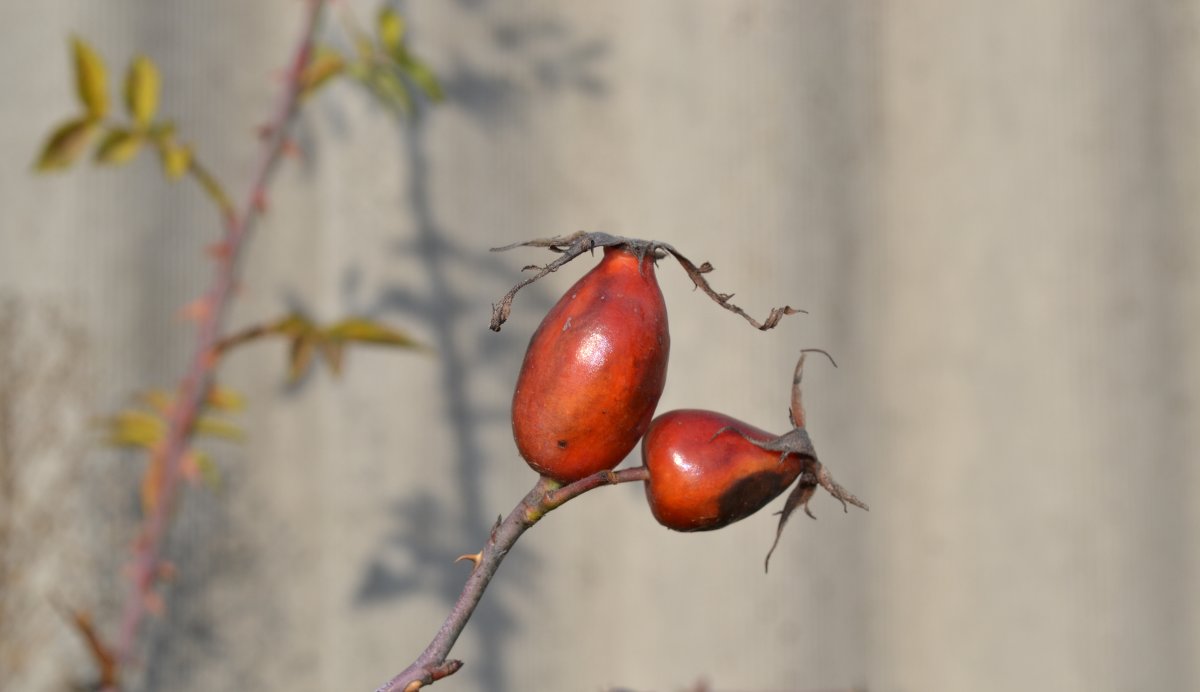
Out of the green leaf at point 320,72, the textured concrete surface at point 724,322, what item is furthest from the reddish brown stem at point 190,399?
the textured concrete surface at point 724,322

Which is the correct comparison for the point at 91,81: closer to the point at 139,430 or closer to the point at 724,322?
the point at 139,430

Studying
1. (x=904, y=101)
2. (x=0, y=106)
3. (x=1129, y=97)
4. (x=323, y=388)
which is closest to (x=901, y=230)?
(x=904, y=101)

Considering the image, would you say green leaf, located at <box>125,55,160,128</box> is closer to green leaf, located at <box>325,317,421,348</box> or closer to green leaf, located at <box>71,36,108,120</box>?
green leaf, located at <box>71,36,108,120</box>

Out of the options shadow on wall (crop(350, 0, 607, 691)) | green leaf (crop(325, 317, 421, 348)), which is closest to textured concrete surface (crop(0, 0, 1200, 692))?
shadow on wall (crop(350, 0, 607, 691))

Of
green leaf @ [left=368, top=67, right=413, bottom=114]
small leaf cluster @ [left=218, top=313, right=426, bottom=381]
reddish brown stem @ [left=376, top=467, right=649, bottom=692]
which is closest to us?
reddish brown stem @ [left=376, top=467, right=649, bottom=692]

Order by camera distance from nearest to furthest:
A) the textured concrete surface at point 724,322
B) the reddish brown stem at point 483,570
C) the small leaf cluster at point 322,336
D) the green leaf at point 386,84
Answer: the reddish brown stem at point 483,570
the small leaf cluster at point 322,336
the green leaf at point 386,84
the textured concrete surface at point 724,322

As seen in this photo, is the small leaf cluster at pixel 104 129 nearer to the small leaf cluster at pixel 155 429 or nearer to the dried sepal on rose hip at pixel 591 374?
the small leaf cluster at pixel 155 429
